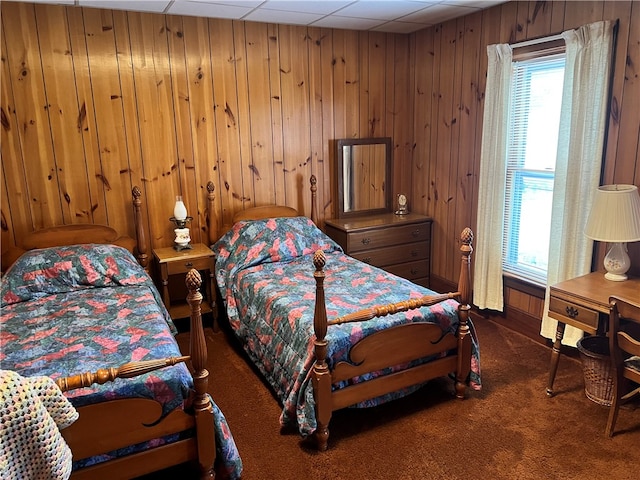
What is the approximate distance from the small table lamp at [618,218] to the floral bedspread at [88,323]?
216 centimetres

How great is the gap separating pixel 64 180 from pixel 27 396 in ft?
7.74

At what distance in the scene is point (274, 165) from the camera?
4051mm

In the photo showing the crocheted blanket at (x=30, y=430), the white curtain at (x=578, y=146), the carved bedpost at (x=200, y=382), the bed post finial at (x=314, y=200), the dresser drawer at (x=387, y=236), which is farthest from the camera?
the bed post finial at (x=314, y=200)

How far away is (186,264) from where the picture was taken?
3527 mm

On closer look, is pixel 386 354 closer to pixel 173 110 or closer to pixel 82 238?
pixel 82 238

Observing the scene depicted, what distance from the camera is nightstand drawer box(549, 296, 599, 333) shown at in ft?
8.36

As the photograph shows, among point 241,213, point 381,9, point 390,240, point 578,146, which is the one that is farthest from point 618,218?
point 241,213

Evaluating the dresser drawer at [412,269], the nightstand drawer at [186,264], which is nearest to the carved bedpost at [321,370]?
the nightstand drawer at [186,264]

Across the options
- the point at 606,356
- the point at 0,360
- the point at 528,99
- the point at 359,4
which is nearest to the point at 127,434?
the point at 0,360

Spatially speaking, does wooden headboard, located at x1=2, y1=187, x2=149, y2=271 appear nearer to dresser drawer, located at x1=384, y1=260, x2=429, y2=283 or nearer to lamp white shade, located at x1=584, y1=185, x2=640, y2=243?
dresser drawer, located at x1=384, y1=260, x2=429, y2=283

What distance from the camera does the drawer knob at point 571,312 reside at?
8.63ft

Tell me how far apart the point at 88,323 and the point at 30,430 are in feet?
3.89

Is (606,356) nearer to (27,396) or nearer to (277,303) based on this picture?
(277,303)

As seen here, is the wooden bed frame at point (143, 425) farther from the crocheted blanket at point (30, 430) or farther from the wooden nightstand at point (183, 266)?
the wooden nightstand at point (183, 266)
